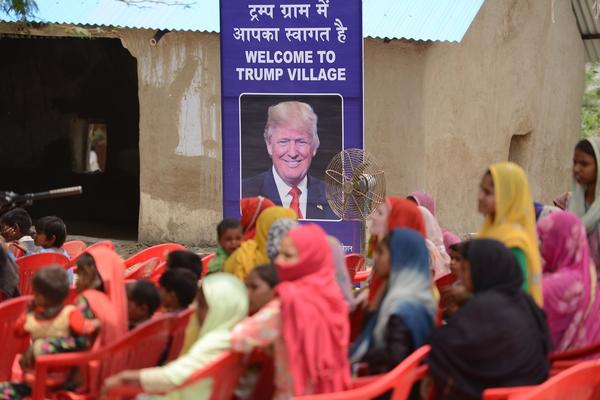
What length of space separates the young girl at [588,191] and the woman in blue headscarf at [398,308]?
1828mm

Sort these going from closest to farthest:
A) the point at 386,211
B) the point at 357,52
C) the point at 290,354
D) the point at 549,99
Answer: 1. the point at 290,354
2. the point at 386,211
3. the point at 357,52
4. the point at 549,99

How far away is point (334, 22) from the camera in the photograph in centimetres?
944

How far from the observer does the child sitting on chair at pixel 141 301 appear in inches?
221

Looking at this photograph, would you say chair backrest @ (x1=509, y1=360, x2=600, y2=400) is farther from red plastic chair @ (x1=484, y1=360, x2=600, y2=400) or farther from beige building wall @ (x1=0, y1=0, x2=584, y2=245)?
beige building wall @ (x1=0, y1=0, x2=584, y2=245)

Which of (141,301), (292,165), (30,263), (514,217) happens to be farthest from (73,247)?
(514,217)

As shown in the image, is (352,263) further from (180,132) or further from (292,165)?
(180,132)

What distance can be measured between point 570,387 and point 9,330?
2639 millimetres

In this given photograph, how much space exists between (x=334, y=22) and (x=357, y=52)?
Result: 0.30 m

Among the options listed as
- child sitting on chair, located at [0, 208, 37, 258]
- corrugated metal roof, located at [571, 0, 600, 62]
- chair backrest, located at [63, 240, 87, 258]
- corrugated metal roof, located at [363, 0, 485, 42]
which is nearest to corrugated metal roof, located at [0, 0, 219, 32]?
corrugated metal roof, located at [363, 0, 485, 42]

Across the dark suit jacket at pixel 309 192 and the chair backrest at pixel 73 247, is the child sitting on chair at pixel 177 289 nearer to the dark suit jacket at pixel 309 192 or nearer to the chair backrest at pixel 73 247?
the chair backrest at pixel 73 247

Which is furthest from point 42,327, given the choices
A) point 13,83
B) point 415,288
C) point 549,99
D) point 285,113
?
point 13,83

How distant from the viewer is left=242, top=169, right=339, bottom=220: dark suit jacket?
Result: 986 centimetres

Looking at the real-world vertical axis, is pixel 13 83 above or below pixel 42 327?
above

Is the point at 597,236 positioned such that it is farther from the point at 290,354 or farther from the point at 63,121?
the point at 63,121
